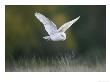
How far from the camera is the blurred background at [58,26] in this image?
28.0 ft

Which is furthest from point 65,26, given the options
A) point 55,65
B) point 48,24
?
point 55,65

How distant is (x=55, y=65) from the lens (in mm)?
8531

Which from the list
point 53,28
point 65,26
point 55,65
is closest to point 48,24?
point 53,28

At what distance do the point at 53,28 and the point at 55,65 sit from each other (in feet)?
Answer: 1.58

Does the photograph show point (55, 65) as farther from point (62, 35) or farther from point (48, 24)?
point (48, 24)

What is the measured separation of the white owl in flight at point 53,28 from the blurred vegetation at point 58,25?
0.05 m

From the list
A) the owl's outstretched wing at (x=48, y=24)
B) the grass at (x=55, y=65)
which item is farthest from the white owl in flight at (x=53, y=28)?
the grass at (x=55, y=65)

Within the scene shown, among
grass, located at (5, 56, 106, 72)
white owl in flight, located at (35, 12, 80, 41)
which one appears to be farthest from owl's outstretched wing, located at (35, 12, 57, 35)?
grass, located at (5, 56, 106, 72)

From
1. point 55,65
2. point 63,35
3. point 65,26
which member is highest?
point 65,26

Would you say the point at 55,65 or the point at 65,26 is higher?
the point at 65,26

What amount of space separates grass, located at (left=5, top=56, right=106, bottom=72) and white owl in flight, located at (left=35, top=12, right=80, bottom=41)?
26cm
